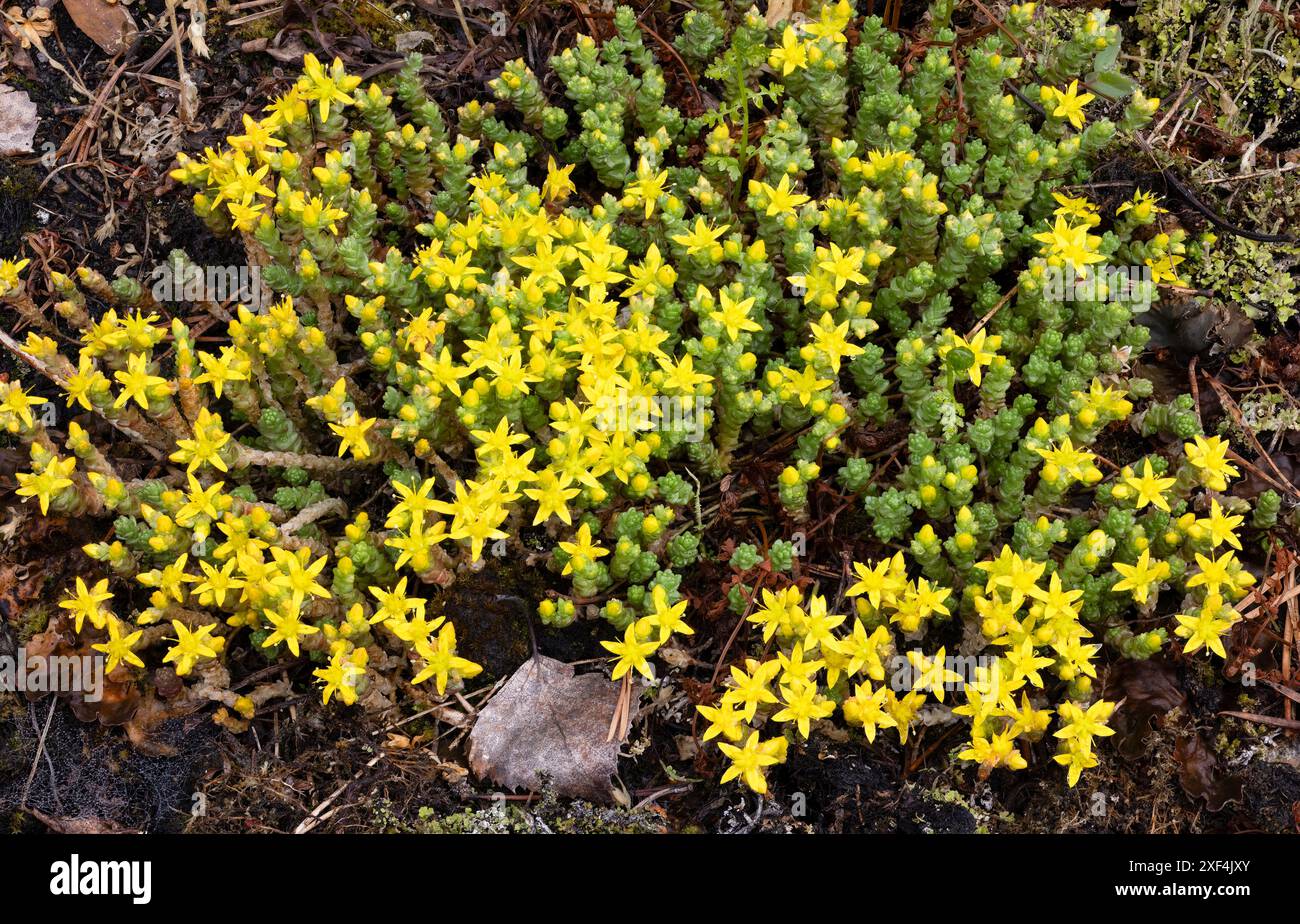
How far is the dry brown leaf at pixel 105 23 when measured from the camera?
17.8ft

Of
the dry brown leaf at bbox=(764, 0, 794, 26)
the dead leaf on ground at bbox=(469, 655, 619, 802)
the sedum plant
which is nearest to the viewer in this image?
the sedum plant

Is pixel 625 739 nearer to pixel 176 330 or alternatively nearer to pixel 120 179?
pixel 176 330

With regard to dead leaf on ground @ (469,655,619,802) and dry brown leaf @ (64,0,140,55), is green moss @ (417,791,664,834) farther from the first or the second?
dry brown leaf @ (64,0,140,55)

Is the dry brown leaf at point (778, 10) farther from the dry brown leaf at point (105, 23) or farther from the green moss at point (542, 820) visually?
the green moss at point (542, 820)

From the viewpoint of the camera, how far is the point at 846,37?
16.7 ft

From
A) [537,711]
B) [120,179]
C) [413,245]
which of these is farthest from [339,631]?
[120,179]

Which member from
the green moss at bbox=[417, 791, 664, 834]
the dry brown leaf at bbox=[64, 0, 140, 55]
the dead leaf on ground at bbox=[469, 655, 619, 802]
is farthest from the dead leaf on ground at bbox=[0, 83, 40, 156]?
the green moss at bbox=[417, 791, 664, 834]

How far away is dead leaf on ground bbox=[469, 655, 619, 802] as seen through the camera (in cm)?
414

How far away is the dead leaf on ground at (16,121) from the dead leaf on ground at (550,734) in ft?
11.6

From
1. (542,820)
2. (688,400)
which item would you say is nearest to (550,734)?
(542,820)

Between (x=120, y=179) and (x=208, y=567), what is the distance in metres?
2.35

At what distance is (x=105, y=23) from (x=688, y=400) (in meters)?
3.68

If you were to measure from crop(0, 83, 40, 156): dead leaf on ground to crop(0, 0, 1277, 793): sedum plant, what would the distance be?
0.83 metres

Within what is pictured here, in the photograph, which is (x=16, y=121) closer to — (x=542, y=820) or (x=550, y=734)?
(x=550, y=734)
